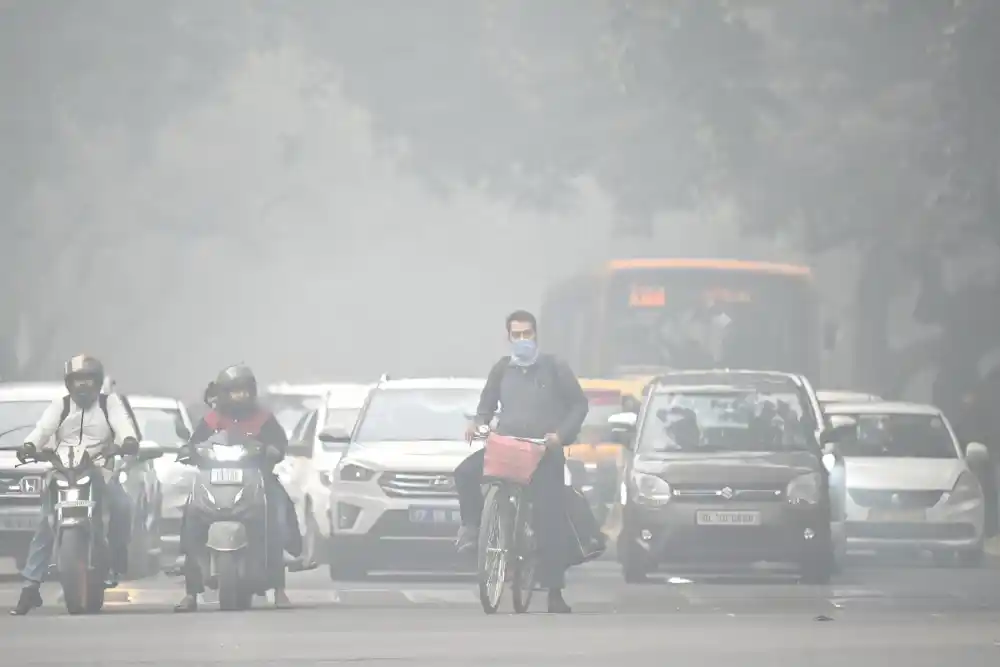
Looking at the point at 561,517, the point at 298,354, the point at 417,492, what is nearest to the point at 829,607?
the point at 561,517

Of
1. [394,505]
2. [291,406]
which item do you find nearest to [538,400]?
[394,505]

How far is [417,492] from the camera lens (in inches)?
804

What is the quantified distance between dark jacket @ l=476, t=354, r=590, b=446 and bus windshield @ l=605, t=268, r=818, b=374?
561 inches

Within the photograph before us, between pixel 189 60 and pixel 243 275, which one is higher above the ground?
pixel 189 60

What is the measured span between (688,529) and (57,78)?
38.5 metres

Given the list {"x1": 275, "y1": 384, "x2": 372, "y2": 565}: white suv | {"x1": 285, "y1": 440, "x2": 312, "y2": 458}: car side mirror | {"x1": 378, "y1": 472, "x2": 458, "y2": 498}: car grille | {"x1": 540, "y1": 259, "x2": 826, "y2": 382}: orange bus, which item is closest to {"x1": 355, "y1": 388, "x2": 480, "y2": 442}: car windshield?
{"x1": 275, "y1": 384, "x2": 372, "y2": 565}: white suv

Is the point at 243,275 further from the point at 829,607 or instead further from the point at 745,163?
the point at 829,607

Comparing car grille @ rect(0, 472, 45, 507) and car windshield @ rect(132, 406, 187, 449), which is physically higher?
car windshield @ rect(132, 406, 187, 449)

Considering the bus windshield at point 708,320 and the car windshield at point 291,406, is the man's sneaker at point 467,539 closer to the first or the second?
the car windshield at point 291,406

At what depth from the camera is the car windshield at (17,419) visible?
2108 centimetres

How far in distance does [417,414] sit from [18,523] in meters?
3.18

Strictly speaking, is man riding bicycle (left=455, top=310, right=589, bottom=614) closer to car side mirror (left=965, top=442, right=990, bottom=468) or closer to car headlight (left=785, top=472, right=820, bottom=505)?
car headlight (left=785, top=472, right=820, bottom=505)

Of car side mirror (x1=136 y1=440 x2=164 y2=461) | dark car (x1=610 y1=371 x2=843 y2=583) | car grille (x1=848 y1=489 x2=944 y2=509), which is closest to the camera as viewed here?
car side mirror (x1=136 y1=440 x2=164 y2=461)

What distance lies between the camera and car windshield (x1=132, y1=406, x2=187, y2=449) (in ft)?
74.5
